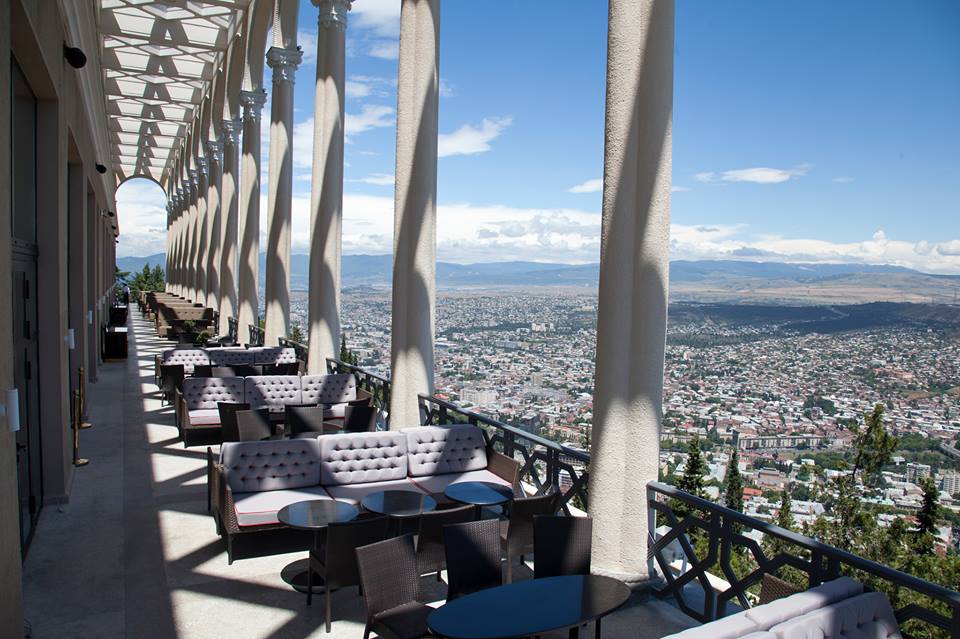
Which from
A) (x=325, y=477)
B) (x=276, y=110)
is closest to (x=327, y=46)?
(x=276, y=110)

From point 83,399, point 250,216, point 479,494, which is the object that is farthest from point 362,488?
point 250,216

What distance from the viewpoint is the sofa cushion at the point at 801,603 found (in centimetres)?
329

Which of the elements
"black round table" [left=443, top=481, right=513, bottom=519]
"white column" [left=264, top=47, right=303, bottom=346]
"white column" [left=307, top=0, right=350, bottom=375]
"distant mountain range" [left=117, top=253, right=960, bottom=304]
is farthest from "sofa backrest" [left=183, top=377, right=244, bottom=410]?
"black round table" [left=443, top=481, right=513, bottom=519]

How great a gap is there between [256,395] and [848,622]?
31.0ft

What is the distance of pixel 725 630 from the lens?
3.12 metres

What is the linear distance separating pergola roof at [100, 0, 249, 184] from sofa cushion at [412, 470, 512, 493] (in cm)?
1653

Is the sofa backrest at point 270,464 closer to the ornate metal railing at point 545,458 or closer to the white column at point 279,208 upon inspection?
the ornate metal railing at point 545,458

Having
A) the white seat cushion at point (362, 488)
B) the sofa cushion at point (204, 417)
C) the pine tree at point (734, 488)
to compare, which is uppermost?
Result: the white seat cushion at point (362, 488)

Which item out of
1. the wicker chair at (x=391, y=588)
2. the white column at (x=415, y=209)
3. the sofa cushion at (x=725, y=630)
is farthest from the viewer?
the white column at (x=415, y=209)

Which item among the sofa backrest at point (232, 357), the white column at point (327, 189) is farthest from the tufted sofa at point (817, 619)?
the sofa backrest at point (232, 357)

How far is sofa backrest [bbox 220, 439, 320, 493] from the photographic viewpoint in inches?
269

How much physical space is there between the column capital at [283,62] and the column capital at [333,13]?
3158 millimetres

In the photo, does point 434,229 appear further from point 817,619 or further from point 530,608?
point 817,619

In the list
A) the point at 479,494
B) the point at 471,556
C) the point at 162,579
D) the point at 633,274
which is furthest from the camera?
the point at 479,494
